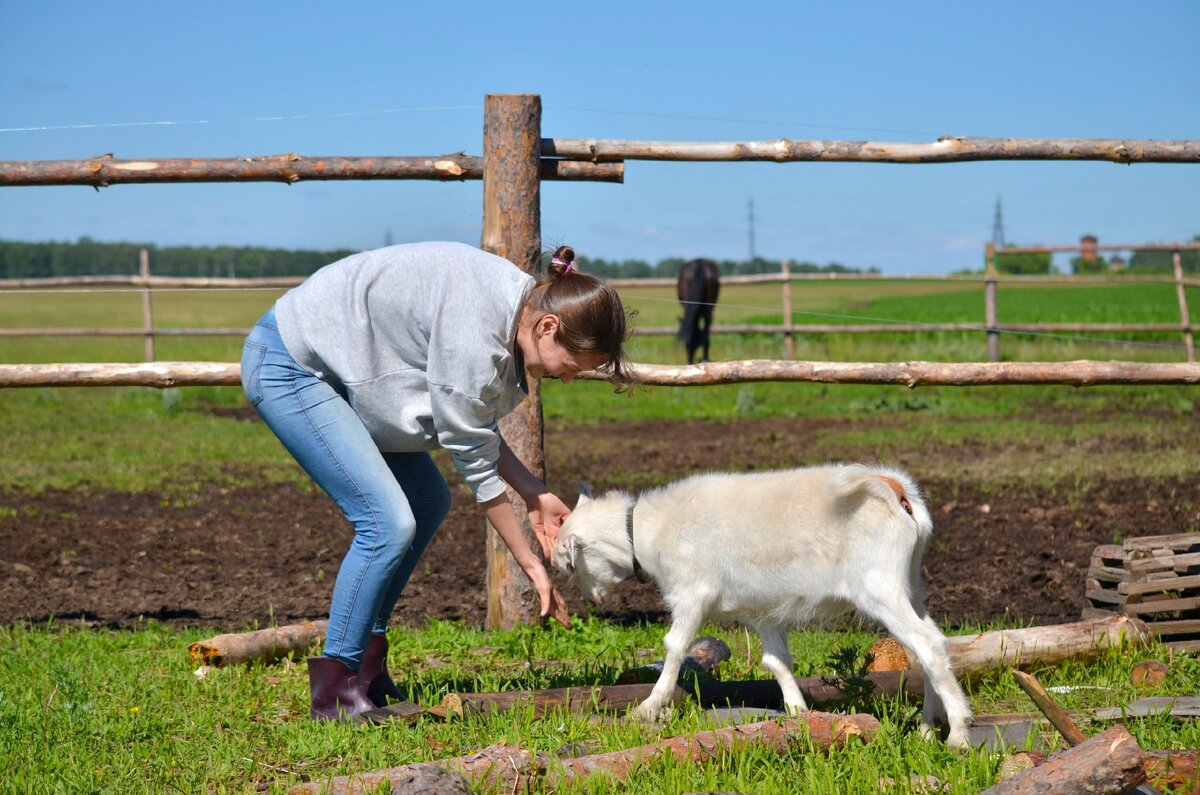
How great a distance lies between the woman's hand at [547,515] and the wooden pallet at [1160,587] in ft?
8.47

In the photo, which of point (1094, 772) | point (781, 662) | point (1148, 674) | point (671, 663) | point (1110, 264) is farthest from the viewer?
point (1110, 264)

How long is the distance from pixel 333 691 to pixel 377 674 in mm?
335

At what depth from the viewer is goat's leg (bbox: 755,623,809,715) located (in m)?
4.11

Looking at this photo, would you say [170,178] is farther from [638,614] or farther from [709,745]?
[709,745]

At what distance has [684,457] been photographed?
11117 mm

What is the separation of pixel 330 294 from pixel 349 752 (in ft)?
5.08

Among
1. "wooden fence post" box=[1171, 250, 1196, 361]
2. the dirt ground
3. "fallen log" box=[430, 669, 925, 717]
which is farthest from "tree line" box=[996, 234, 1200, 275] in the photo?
"fallen log" box=[430, 669, 925, 717]

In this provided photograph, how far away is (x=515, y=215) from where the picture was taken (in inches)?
218

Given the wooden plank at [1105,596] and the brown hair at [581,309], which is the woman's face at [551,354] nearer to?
the brown hair at [581,309]

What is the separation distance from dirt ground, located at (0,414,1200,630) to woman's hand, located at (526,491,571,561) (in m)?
1.64

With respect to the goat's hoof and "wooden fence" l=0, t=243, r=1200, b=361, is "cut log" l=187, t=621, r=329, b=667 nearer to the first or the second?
the goat's hoof

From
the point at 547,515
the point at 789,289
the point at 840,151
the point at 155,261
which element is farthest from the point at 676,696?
the point at 155,261

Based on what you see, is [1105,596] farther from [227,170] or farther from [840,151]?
[227,170]

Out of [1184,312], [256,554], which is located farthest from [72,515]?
[1184,312]
